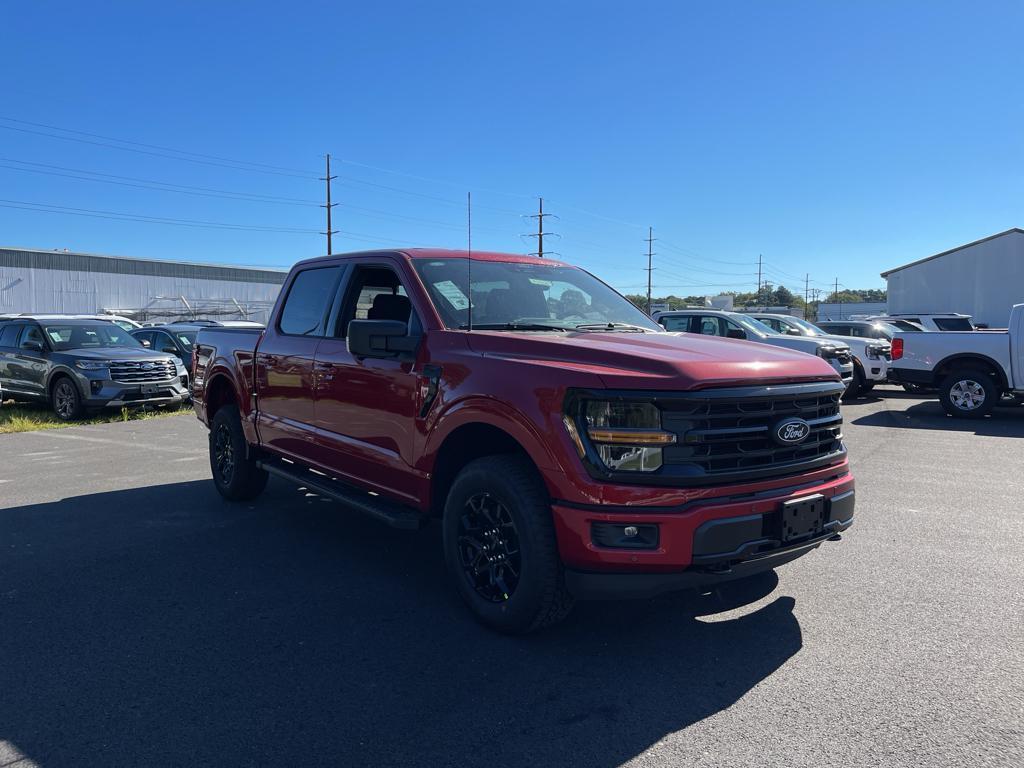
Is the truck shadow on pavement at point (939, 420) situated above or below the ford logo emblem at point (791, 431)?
below

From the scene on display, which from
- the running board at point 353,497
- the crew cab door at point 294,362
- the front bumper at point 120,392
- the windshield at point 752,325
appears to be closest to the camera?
the running board at point 353,497

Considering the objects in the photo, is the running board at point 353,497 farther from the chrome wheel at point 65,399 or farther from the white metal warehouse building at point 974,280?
the white metal warehouse building at point 974,280

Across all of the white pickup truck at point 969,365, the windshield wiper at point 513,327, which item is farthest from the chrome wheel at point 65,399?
the white pickup truck at point 969,365

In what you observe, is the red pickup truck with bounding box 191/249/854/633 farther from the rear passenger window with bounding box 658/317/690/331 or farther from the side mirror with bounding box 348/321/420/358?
the rear passenger window with bounding box 658/317/690/331

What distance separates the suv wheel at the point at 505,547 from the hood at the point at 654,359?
1.85 ft

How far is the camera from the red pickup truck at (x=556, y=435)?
3.33 meters

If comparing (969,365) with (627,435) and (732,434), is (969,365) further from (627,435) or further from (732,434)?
(627,435)

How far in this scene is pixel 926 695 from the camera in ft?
10.4

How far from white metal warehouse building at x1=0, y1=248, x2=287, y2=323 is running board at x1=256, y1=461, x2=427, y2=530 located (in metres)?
46.2

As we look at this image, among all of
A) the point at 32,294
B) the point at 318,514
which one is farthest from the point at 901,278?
the point at 32,294

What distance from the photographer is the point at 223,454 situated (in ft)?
22.0

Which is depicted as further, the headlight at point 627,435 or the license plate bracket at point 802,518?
the license plate bracket at point 802,518

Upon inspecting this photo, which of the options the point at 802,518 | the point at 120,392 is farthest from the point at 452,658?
the point at 120,392

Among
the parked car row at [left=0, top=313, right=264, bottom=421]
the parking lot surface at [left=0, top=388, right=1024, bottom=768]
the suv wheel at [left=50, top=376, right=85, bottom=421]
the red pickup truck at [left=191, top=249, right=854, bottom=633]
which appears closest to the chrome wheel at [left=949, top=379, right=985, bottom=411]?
the parking lot surface at [left=0, top=388, right=1024, bottom=768]
